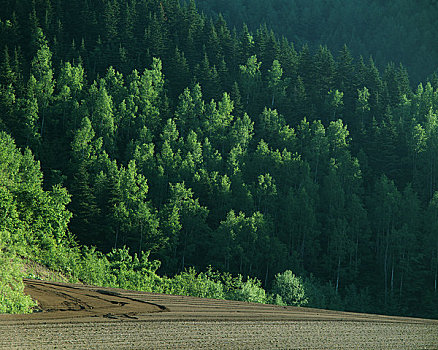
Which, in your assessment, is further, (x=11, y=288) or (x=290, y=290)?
(x=290, y=290)

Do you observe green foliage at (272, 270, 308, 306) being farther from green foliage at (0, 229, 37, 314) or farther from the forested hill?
green foliage at (0, 229, 37, 314)

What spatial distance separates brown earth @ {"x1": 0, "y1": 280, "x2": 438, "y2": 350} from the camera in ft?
67.9

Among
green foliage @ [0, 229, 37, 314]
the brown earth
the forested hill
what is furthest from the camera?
the forested hill

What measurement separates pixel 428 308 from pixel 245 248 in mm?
29871

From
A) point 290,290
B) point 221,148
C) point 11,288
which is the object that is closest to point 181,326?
point 11,288

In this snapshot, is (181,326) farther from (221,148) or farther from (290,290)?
(221,148)

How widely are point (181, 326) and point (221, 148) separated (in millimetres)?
101097

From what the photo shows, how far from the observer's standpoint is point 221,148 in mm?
124688

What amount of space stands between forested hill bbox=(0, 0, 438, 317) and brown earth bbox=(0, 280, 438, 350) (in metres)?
23.1

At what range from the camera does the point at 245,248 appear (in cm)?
9506

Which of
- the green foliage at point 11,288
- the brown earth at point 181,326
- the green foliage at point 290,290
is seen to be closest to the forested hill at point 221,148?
the green foliage at point 290,290

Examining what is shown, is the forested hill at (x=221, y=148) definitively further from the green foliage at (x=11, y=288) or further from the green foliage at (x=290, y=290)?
the green foliage at (x=11, y=288)

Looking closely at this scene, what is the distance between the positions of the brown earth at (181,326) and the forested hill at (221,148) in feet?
75.8

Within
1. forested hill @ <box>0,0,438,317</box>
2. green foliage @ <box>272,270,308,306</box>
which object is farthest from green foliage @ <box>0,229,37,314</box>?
green foliage @ <box>272,270,308,306</box>
